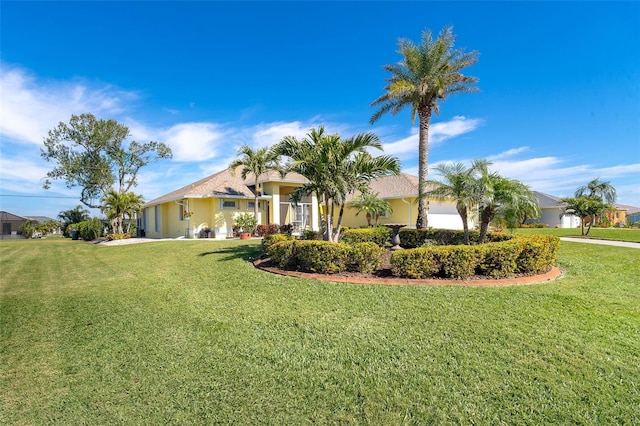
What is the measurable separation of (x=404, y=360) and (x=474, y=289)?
3.54 metres

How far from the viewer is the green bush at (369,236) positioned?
12400 millimetres

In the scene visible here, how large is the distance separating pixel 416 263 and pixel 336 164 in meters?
4.43

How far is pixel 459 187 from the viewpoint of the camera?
994 cm

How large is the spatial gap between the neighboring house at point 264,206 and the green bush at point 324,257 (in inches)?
473

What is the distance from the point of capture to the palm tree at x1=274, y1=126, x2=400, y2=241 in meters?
9.88

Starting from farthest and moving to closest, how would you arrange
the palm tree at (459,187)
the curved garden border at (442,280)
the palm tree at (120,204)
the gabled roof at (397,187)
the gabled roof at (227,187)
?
the palm tree at (120,204) → the gabled roof at (397,187) → the gabled roof at (227,187) → the palm tree at (459,187) → the curved garden border at (442,280)

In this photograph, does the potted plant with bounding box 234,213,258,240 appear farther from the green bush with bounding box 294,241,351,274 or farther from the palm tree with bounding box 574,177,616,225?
the palm tree with bounding box 574,177,616,225

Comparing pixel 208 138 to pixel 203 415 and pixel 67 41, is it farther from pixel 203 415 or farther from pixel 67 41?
pixel 203 415

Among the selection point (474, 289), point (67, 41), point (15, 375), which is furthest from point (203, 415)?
point (67, 41)

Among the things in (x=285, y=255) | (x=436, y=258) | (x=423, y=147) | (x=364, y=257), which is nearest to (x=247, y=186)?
(x=423, y=147)

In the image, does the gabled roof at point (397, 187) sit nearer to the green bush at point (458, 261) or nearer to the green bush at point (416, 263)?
the green bush at point (458, 261)

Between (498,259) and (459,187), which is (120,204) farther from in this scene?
(498,259)

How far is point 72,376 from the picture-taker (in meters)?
3.50

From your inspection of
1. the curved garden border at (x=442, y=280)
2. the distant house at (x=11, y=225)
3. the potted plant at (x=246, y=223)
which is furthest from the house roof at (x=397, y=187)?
the distant house at (x=11, y=225)
